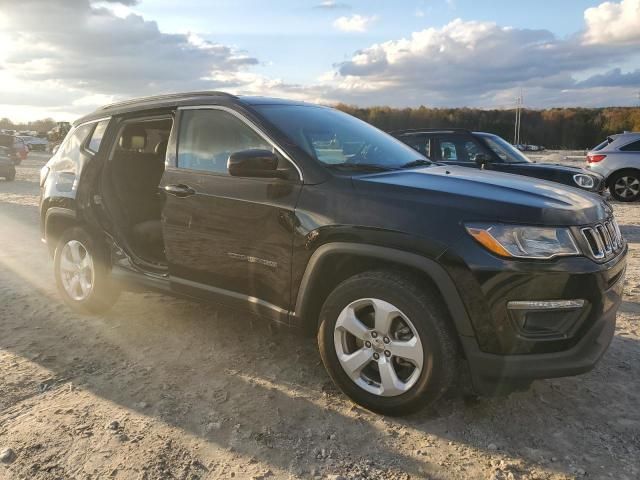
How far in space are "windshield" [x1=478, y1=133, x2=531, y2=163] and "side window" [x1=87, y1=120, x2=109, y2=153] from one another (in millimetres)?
6163

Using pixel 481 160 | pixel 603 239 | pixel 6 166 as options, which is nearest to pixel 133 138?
pixel 603 239

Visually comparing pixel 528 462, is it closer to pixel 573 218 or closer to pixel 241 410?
pixel 573 218

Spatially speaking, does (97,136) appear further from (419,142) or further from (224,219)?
(419,142)

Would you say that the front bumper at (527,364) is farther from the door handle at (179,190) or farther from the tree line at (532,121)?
the tree line at (532,121)

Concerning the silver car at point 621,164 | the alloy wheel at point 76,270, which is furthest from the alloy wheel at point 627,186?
the alloy wheel at point 76,270

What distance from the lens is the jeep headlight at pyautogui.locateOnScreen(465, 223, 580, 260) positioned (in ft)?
8.54

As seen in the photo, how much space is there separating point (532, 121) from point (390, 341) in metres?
89.6

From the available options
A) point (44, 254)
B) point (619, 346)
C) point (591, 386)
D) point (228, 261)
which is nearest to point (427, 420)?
point (591, 386)

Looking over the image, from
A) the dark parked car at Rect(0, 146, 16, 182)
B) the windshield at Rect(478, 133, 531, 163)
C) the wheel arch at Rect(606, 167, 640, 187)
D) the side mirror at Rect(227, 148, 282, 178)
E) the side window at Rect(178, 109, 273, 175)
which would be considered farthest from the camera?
the dark parked car at Rect(0, 146, 16, 182)

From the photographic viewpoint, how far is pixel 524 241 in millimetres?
2619

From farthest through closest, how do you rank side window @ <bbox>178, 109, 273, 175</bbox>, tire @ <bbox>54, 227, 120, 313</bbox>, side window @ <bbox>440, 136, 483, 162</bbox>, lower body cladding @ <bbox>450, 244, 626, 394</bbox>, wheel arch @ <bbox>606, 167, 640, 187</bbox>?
wheel arch @ <bbox>606, 167, 640, 187</bbox> → side window @ <bbox>440, 136, 483, 162</bbox> → tire @ <bbox>54, 227, 120, 313</bbox> → side window @ <bbox>178, 109, 273, 175</bbox> → lower body cladding @ <bbox>450, 244, 626, 394</bbox>

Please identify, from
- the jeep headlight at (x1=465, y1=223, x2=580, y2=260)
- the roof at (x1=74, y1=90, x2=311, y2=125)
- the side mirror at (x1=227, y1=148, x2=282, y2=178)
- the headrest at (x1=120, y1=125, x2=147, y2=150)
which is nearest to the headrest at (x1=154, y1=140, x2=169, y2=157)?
the headrest at (x1=120, y1=125, x2=147, y2=150)

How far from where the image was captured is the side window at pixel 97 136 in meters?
4.62

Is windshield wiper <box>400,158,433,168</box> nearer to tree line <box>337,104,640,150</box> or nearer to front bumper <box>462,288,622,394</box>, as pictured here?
front bumper <box>462,288,622,394</box>
